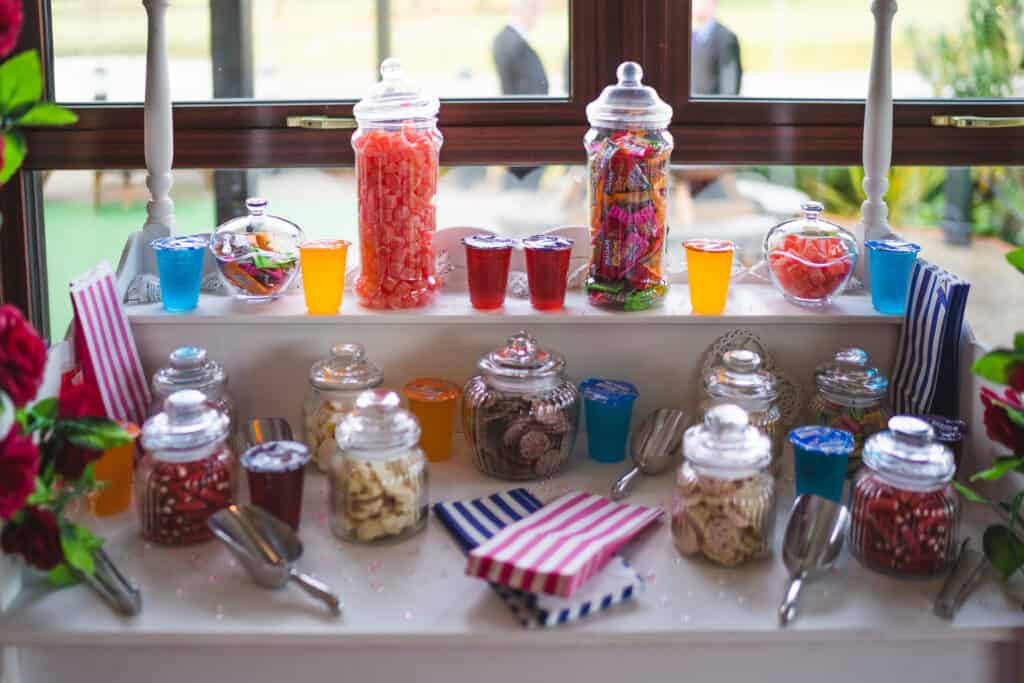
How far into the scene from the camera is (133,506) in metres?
1.40

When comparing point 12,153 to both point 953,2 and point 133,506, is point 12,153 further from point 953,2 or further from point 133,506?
point 953,2

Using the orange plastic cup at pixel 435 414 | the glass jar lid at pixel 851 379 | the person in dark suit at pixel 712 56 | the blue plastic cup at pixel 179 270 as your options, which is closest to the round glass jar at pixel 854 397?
the glass jar lid at pixel 851 379

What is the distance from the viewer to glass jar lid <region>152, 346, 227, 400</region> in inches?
56.6

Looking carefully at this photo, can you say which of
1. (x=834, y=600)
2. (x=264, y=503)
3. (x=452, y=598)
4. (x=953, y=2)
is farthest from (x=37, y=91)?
(x=953, y=2)

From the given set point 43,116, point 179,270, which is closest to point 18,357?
point 43,116

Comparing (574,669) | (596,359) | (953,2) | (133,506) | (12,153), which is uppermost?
(953,2)

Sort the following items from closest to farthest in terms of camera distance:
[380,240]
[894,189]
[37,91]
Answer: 1. [37,91]
2. [380,240]
3. [894,189]

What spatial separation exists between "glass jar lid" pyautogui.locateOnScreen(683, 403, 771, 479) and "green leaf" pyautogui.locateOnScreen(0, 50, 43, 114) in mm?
742

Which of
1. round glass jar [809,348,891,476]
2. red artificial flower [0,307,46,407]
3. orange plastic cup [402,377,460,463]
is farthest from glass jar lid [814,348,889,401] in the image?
red artificial flower [0,307,46,407]

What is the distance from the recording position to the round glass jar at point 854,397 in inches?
57.8

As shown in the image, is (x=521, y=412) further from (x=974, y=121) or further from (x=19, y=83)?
(x=974, y=121)

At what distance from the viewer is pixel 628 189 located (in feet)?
5.02

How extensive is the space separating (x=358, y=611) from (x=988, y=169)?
1.46 meters

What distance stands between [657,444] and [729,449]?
0.25m
